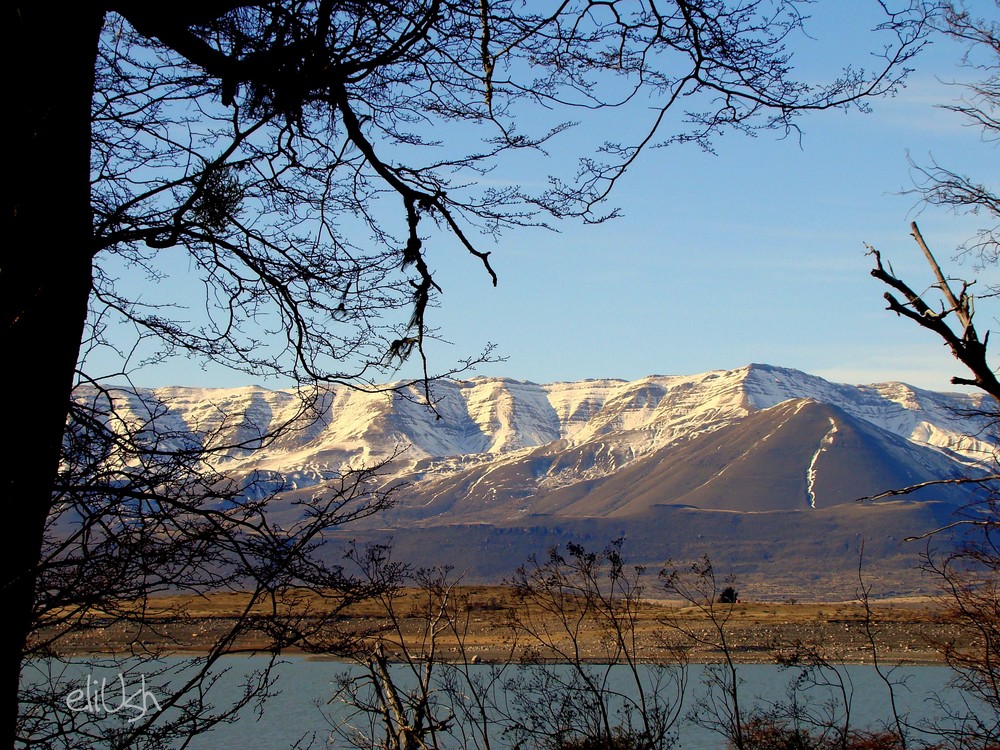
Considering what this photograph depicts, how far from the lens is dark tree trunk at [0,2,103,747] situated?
8.76 ft

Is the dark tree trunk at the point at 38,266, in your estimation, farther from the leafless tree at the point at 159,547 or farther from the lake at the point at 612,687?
the lake at the point at 612,687

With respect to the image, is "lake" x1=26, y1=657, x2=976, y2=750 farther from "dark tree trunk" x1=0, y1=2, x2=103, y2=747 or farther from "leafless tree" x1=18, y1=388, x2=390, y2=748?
"dark tree trunk" x1=0, y1=2, x2=103, y2=747

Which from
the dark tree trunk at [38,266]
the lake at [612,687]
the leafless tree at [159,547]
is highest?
the dark tree trunk at [38,266]

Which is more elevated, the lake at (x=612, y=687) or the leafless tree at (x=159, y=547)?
the leafless tree at (x=159, y=547)

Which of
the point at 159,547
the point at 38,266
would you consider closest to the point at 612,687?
the point at 159,547

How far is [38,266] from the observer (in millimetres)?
2762

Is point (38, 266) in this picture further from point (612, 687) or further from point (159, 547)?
point (612, 687)

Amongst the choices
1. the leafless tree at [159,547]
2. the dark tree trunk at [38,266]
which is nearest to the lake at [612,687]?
the leafless tree at [159,547]

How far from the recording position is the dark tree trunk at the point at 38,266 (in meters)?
2.67

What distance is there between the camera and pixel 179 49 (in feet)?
11.0

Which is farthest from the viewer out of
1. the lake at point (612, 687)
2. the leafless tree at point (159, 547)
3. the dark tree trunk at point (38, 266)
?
the lake at point (612, 687)

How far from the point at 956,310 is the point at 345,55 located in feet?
7.25

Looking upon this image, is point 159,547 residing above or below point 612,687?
above

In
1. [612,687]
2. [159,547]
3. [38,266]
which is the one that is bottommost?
[612,687]
